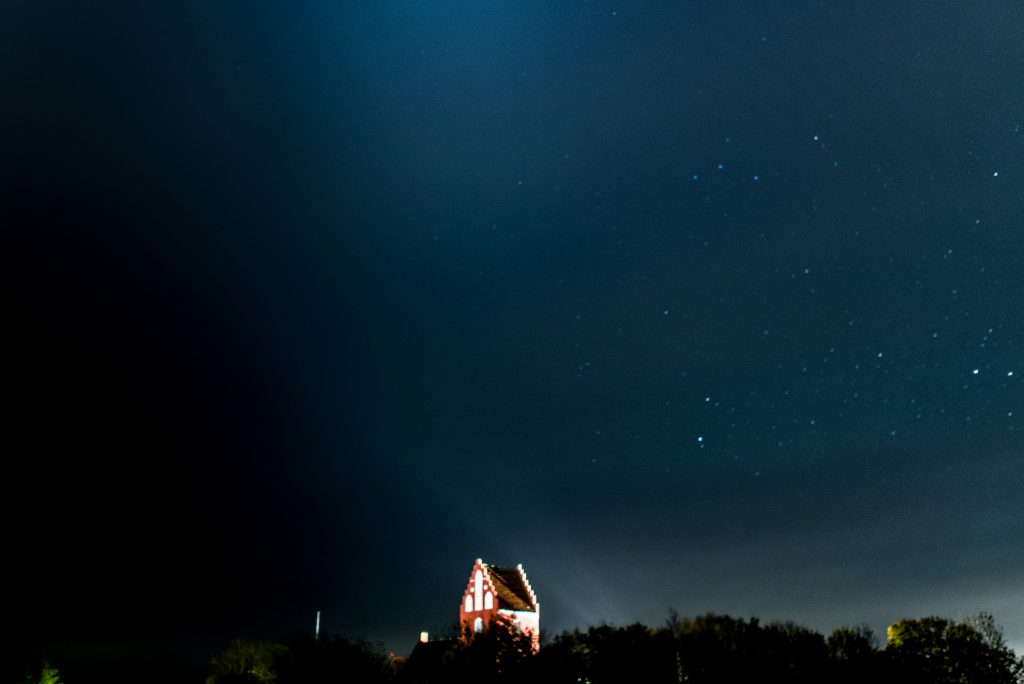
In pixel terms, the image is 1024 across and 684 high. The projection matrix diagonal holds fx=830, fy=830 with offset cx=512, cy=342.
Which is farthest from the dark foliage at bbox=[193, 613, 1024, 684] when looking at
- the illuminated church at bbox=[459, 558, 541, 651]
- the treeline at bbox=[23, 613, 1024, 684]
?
the illuminated church at bbox=[459, 558, 541, 651]

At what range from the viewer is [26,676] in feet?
363

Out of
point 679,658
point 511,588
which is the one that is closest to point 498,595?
point 511,588

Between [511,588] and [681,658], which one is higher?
[511,588]

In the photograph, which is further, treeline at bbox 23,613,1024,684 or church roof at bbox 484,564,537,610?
church roof at bbox 484,564,537,610

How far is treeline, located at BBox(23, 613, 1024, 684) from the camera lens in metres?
28.0

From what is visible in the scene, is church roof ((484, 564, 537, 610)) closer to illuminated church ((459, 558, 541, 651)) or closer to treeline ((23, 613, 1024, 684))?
illuminated church ((459, 558, 541, 651))

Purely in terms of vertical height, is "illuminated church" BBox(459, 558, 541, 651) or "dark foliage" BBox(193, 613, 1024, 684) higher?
"illuminated church" BBox(459, 558, 541, 651)

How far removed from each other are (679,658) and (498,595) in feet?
205

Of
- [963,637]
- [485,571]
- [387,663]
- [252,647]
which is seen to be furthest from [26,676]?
[963,637]

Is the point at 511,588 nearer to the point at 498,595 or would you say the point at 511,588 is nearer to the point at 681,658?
the point at 498,595

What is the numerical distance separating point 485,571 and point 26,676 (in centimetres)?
6283

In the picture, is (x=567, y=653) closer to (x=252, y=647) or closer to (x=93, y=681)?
(x=252, y=647)

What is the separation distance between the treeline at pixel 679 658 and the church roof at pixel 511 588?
44169mm

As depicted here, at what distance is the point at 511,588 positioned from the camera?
111 m
